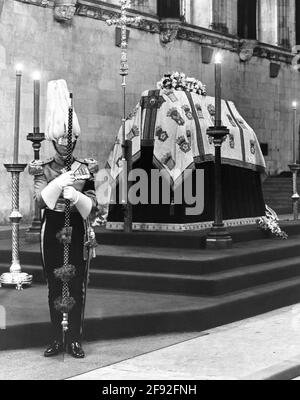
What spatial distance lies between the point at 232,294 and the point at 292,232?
3.76 m

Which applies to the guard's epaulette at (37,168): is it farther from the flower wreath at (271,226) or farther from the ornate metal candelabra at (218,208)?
the flower wreath at (271,226)

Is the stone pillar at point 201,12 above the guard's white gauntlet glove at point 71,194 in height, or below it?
above

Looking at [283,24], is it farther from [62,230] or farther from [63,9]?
[62,230]

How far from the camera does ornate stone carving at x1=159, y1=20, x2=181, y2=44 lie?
1847 cm

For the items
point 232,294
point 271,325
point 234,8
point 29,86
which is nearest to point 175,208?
point 232,294

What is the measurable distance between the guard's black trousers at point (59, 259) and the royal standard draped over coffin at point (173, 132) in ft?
12.7

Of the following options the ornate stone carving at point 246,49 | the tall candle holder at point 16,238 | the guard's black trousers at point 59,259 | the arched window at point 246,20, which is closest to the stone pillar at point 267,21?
the arched window at point 246,20

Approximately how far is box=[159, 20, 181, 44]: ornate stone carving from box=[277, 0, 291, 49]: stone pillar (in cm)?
629

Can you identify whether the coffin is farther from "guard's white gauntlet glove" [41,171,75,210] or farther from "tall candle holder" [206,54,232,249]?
"guard's white gauntlet glove" [41,171,75,210]

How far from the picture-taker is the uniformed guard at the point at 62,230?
609 cm
